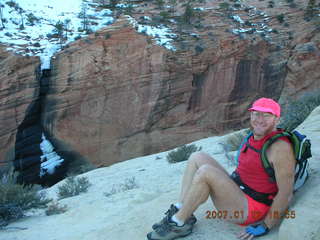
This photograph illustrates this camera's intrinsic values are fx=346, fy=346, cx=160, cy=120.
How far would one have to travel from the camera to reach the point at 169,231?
7.78ft

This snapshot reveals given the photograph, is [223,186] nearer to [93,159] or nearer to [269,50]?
[93,159]

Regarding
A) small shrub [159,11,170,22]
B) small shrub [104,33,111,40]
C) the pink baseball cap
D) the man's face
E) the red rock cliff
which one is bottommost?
the red rock cliff

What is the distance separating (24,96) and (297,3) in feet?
46.0

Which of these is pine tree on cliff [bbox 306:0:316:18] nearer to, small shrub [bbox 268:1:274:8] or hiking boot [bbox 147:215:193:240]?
small shrub [bbox 268:1:274:8]

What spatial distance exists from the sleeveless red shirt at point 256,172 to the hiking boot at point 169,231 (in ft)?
1.72

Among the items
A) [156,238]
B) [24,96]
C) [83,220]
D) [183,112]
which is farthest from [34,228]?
[183,112]

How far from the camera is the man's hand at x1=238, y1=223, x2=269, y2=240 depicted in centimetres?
216

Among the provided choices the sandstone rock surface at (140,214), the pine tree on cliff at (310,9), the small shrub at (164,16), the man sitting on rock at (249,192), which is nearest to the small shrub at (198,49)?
the small shrub at (164,16)

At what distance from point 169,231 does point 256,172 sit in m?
0.71

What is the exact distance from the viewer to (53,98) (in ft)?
45.3

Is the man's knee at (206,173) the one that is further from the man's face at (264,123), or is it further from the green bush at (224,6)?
the green bush at (224,6)

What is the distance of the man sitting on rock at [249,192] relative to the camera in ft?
7.07

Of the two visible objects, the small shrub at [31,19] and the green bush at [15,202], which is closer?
the green bush at [15,202]

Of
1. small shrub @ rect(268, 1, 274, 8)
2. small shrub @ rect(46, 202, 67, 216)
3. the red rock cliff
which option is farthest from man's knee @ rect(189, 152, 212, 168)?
small shrub @ rect(268, 1, 274, 8)
